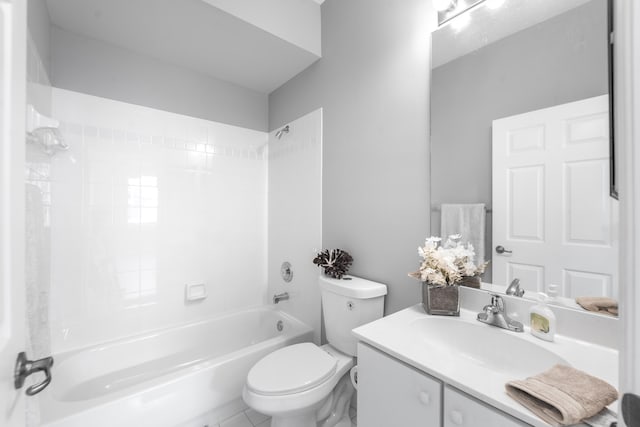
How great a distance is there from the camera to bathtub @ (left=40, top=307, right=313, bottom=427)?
119 cm

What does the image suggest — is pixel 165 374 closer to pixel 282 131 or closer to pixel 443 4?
pixel 282 131

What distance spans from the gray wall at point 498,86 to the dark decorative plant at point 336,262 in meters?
0.57

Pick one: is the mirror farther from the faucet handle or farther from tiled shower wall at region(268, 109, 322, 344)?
tiled shower wall at region(268, 109, 322, 344)

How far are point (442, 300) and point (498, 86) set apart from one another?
0.91 m

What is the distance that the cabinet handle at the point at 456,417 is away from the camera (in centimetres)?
67

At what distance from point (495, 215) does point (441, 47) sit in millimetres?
811

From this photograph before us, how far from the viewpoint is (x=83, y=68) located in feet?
5.47

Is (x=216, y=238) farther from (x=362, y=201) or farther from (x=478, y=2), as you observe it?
(x=478, y=2)

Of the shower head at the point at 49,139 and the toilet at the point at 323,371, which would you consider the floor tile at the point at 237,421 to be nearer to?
the toilet at the point at 323,371

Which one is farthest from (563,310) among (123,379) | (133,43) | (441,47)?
(133,43)

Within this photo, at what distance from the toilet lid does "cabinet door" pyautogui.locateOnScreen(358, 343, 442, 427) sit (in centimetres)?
36

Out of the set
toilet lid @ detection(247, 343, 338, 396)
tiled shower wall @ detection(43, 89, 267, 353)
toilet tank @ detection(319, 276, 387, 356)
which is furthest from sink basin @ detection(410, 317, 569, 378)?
tiled shower wall @ detection(43, 89, 267, 353)

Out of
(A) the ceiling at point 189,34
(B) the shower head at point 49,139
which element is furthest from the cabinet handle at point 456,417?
(A) the ceiling at point 189,34

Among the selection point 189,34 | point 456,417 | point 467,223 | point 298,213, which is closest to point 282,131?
point 298,213
